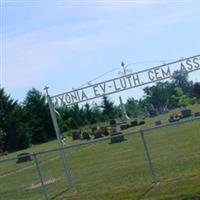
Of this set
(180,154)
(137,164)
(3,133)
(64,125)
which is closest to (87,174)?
(137,164)

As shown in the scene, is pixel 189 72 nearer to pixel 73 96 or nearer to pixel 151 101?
pixel 73 96

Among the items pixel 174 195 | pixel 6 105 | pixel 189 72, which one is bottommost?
pixel 174 195

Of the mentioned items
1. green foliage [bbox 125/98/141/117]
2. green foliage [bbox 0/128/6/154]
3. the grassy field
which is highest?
green foliage [bbox 125/98/141/117]

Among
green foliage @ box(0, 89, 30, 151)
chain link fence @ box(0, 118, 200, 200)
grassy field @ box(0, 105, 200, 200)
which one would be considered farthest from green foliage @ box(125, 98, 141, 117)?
grassy field @ box(0, 105, 200, 200)

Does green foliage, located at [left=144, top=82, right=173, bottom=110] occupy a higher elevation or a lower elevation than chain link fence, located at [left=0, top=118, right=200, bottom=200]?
higher

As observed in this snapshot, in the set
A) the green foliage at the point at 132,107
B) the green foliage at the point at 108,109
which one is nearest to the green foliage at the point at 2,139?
the green foliage at the point at 108,109

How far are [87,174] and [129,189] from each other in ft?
21.9

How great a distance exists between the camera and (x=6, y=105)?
275 feet

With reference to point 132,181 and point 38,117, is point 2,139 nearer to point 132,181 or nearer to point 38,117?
point 38,117

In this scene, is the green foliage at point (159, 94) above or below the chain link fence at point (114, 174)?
above

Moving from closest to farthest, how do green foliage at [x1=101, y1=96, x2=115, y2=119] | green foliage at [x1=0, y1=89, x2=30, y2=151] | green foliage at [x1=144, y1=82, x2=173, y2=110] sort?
green foliage at [x1=0, y1=89, x2=30, y2=151] → green foliage at [x1=101, y1=96, x2=115, y2=119] → green foliage at [x1=144, y1=82, x2=173, y2=110]

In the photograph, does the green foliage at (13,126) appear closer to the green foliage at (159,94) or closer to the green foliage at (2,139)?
the green foliage at (2,139)

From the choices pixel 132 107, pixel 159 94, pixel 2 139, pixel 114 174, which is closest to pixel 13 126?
pixel 2 139

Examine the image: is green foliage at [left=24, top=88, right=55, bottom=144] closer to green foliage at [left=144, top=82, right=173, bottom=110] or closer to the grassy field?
green foliage at [left=144, top=82, right=173, bottom=110]
